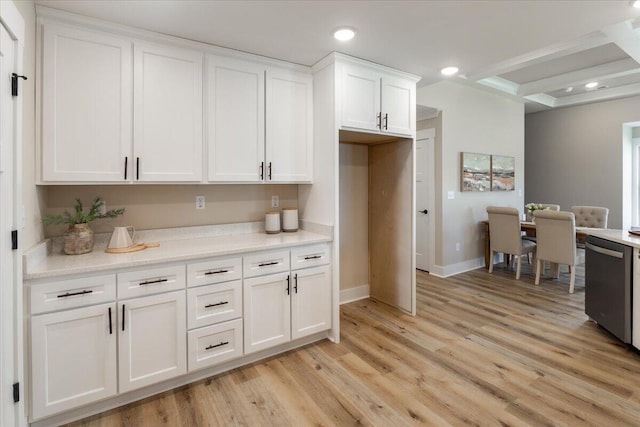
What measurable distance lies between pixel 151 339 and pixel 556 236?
4.53m

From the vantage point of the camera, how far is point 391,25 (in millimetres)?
2301

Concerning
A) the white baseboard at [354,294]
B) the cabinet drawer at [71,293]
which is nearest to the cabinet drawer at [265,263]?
the cabinet drawer at [71,293]

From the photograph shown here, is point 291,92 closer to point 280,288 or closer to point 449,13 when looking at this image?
point 449,13

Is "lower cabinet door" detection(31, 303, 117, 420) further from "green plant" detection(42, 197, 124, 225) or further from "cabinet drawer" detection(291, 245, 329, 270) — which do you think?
"cabinet drawer" detection(291, 245, 329, 270)

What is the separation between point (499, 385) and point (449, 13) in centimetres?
249

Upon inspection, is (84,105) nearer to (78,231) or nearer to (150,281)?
(78,231)

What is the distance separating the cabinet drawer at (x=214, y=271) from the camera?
218 centimetres

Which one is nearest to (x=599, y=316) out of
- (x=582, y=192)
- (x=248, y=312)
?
(x=248, y=312)

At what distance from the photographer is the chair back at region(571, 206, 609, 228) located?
15.7 ft

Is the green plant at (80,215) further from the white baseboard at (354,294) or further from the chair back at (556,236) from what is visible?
the chair back at (556,236)

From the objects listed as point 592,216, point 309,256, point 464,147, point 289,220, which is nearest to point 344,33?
point 289,220

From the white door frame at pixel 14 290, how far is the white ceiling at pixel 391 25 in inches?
22.3

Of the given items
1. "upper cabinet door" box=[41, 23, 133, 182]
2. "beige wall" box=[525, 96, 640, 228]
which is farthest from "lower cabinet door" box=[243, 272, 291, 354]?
"beige wall" box=[525, 96, 640, 228]

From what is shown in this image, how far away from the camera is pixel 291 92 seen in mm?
2914
